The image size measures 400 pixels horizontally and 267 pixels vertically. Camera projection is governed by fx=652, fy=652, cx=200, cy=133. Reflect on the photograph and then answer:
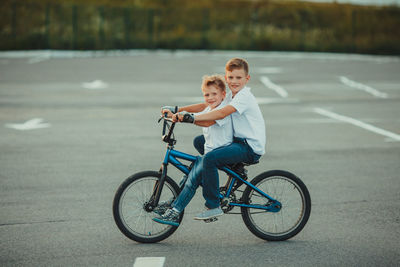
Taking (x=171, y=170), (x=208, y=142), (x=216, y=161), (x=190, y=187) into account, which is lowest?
(x=171, y=170)

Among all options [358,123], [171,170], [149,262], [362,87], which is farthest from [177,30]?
[149,262]

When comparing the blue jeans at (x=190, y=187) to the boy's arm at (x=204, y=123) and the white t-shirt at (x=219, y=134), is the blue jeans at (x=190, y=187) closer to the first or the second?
the white t-shirt at (x=219, y=134)

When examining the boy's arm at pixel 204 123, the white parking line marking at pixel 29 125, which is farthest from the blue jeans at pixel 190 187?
the white parking line marking at pixel 29 125

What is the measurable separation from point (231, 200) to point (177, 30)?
43.4 metres

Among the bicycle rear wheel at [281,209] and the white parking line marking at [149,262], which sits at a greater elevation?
the bicycle rear wheel at [281,209]

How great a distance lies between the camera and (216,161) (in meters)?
5.80

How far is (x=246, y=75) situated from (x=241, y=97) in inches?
9.7

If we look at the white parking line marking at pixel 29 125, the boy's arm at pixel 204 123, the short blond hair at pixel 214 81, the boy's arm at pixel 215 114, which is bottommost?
the white parking line marking at pixel 29 125

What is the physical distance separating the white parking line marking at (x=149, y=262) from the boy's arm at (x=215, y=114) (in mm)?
1224

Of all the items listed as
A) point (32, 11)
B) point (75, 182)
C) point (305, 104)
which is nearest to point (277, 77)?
point (305, 104)

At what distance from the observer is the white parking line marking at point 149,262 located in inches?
210

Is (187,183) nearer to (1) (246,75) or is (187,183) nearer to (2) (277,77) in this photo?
(1) (246,75)

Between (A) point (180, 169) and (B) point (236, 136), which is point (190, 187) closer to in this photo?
(A) point (180, 169)

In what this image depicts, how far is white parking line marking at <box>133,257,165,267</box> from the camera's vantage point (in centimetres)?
533
